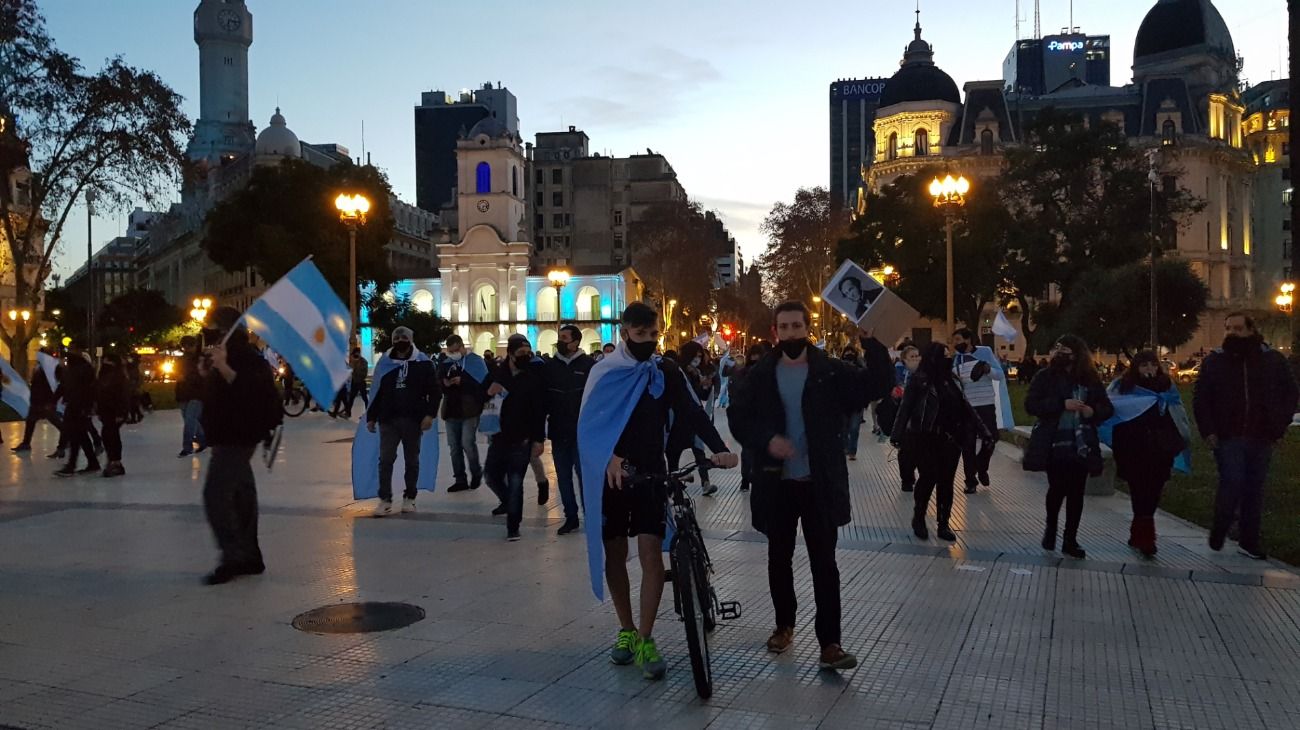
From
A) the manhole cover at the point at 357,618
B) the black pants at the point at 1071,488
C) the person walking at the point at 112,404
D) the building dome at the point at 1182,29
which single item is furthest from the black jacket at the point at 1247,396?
the building dome at the point at 1182,29

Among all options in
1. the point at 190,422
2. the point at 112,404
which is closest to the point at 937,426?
the point at 112,404

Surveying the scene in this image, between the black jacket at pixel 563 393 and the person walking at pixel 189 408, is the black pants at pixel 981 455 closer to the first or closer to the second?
the black jacket at pixel 563 393

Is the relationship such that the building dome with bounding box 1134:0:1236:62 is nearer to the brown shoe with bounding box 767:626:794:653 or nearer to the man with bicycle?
the brown shoe with bounding box 767:626:794:653

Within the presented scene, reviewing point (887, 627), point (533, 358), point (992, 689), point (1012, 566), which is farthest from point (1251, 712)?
point (533, 358)

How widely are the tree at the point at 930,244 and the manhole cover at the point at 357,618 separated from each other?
50.3 meters

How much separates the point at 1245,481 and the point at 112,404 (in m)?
13.9

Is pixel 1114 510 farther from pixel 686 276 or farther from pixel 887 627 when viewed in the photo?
pixel 686 276

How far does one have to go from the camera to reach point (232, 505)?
8.27 m

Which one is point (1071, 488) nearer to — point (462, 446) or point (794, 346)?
point (794, 346)

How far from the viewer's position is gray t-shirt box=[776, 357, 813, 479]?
19.0ft

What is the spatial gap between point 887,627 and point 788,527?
124cm

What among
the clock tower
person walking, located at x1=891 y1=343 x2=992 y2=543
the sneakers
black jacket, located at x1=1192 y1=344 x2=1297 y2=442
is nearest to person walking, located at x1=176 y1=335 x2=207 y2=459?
person walking, located at x1=891 y1=343 x2=992 y2=543

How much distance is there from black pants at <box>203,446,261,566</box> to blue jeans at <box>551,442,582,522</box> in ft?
8.92

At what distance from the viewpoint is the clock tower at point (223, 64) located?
537ft
